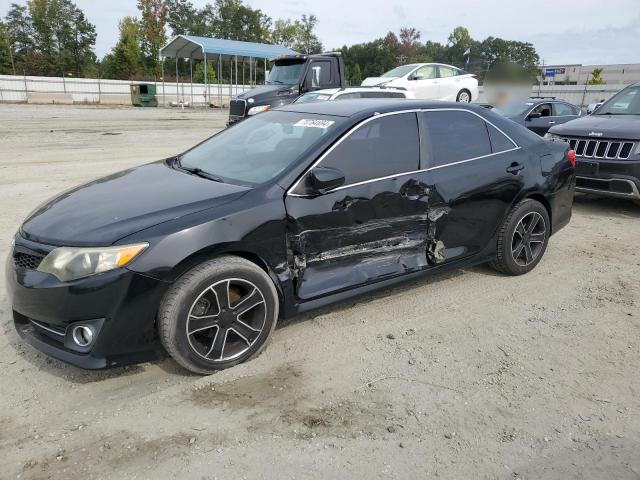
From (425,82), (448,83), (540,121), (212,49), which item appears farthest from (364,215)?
(212,49)

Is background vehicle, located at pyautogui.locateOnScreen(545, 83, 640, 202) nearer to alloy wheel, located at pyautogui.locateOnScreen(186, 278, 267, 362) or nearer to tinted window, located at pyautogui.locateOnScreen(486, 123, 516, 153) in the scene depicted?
tinted window, located at pyautogui.locateOnScreen(486, 123, 516, 153)

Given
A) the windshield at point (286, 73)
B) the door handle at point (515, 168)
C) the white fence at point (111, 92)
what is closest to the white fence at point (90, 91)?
the white fence at point (111, 92)

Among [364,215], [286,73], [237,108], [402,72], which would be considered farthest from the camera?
[402,72]

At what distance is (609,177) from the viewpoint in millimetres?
6926

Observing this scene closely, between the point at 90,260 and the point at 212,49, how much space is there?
29.8 meters

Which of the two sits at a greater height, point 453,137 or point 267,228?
point 453,137

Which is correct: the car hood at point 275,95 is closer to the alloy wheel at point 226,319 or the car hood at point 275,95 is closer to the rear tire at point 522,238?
the rear tire at point 522,238

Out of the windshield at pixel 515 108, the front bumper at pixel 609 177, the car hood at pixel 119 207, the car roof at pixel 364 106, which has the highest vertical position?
the car roof at pixel 364 106

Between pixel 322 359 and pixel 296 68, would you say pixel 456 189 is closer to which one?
pixel 322 359

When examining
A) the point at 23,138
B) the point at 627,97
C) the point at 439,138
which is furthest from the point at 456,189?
the point at 23,138

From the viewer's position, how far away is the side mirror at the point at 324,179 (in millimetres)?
3367

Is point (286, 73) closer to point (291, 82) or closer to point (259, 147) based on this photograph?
point (291, 82)

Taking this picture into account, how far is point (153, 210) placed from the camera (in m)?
3.13

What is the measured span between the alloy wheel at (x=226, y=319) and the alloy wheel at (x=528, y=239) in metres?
2.62
